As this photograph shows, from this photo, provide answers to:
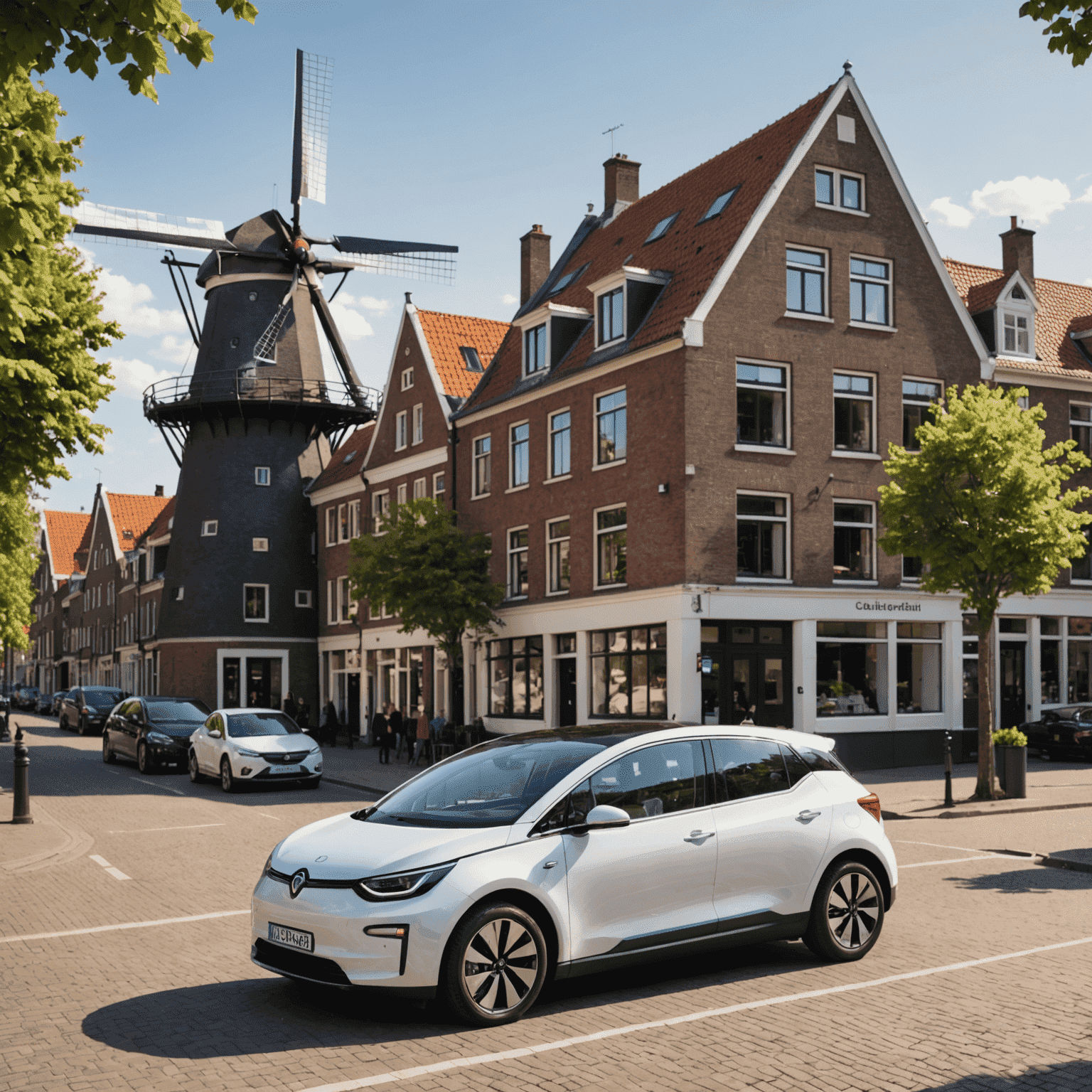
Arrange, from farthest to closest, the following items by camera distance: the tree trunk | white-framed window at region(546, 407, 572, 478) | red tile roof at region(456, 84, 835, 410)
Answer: white-framed window at region(546, 407, 572, 478), red tile roof at region(456, 84, 835, 410), the tree trunk

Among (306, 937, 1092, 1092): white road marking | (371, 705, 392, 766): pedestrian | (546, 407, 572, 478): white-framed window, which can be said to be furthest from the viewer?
(371, 705, 392, 766): pedestrian

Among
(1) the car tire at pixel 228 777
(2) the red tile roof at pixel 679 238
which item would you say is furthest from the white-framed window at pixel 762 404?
(1) the car tire at pixel 228 777

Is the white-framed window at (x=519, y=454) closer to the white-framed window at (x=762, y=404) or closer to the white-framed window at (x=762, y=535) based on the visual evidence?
the white-framed window at (x=762, y=404)

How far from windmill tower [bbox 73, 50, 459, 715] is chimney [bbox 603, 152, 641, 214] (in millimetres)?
16591

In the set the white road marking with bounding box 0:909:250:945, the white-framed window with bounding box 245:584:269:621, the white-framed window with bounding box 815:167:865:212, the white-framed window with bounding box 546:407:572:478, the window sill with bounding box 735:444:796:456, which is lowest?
the white road marking with bounding box 0:909:250:945

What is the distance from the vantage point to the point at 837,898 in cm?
862

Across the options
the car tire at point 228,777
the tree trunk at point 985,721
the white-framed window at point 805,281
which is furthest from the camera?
the white-framed window at point 805,281

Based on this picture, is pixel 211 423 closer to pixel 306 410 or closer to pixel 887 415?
pixel 306 410

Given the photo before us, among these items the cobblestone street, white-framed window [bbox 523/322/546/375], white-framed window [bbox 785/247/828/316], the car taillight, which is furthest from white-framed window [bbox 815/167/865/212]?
the car taillight

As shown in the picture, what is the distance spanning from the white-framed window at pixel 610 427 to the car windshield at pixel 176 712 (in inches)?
443

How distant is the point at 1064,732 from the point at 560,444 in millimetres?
13940

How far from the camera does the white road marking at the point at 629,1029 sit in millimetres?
6090

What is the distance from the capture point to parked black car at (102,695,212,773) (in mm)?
28156

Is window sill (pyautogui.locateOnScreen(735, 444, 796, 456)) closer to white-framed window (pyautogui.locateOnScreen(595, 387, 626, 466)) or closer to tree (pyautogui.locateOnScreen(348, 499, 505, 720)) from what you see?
white-framed window (pyautogui.locateOnScreen(595, 387, 626, 466))
